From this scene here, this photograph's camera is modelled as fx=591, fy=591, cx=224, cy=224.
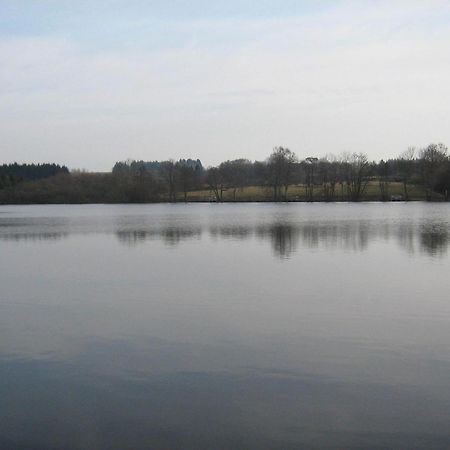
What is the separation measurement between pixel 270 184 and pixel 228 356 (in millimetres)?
95720

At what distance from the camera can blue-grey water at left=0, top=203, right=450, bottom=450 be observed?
6.60 meters

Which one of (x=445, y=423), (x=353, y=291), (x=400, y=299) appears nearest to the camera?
(x=445, y=423)

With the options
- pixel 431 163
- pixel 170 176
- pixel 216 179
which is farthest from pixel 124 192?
pixel 431 163

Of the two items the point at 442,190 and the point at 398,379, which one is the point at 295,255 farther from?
the point at 442,190

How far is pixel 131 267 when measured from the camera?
20.3m

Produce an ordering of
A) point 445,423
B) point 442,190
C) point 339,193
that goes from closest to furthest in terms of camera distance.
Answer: point 445,423, point 442,190, point 339,193

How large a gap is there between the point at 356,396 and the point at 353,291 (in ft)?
24.2

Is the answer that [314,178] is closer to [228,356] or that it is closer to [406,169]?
[406,169]

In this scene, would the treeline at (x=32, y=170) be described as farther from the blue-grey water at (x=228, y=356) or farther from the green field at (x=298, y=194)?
the blue-grey water at (x=228, y=356)

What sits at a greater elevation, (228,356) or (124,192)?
(124,192)

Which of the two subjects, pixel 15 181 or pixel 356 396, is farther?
pixel 15 181

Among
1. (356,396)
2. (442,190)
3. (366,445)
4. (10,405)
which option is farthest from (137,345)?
(442,190)

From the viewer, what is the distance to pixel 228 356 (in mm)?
9375

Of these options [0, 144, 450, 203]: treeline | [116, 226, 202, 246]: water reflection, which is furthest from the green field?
[116, 226, 202, 246]: water reflection
